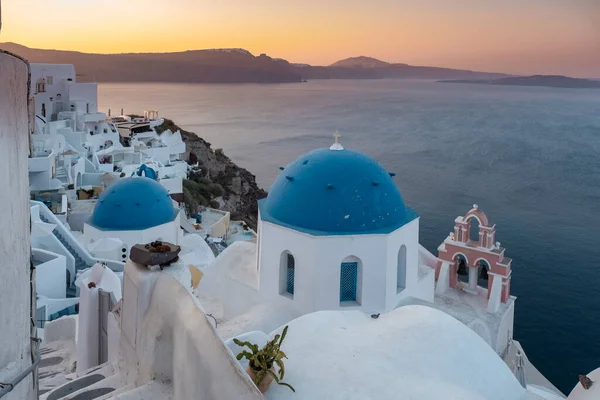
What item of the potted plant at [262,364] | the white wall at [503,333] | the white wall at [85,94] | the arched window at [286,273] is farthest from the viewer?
the white wall at [85,94]

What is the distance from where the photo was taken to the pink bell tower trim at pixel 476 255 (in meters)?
13.3

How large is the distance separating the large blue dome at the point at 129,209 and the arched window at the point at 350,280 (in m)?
8.57

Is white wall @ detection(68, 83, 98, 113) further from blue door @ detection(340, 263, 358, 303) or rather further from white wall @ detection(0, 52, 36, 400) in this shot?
white wall @ detection(0, 52, 36, 400)

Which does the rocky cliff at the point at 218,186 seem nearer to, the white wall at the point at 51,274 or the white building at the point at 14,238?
the white wall at the point at 51,274

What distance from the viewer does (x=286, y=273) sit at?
32.4 ft

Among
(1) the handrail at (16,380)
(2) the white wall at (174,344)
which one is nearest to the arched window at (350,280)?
(2) the white wall at (174,344)

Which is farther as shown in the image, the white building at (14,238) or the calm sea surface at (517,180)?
the calm sea surface at (517,180)

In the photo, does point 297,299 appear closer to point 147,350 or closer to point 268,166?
point 147,350

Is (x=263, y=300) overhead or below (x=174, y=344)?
below

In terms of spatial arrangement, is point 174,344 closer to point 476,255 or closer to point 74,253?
point 476,255

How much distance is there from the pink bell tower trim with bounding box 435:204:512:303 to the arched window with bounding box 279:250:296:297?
18.0 ft

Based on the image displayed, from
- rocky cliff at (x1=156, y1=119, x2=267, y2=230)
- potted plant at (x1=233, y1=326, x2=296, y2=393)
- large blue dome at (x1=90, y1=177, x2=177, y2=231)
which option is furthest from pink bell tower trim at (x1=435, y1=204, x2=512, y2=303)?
rocky cliff at (x1=156, y1=119, x2=267, y2=230)

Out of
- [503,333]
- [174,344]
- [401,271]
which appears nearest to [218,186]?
[503,333]

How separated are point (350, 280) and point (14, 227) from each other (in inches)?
268
